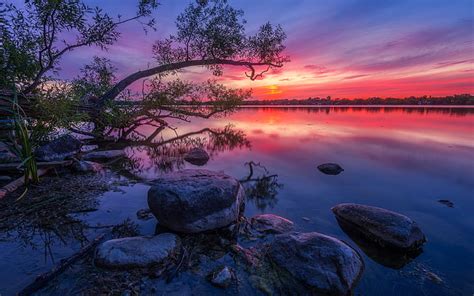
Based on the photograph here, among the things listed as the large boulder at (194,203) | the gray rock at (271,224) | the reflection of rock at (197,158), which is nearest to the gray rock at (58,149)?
the reflection of rock at (197,158)

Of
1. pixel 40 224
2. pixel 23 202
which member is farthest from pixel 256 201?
pixel 23 202

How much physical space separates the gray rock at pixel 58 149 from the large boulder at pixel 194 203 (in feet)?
23.8

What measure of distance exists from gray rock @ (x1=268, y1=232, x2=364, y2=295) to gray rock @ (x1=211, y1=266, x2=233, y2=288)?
2.60 feet

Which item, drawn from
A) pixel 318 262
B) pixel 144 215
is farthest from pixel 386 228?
pixel 144 215

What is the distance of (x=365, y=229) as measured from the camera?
457 cm

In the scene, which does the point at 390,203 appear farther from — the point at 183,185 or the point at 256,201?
the point at 183,185

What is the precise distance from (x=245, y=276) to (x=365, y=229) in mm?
2815

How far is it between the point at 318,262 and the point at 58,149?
10.9m

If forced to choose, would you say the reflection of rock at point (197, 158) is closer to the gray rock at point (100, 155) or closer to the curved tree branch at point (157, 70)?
the gray rock at point (100, 155)

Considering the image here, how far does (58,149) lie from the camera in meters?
9.48

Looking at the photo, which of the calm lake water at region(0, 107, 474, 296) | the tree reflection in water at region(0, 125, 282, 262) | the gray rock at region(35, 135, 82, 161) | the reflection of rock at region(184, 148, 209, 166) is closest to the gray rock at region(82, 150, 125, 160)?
the gray rock at region(35, 135, 82, 161)

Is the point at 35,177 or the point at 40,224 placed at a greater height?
the point at 35,177

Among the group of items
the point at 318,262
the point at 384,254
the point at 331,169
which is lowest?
the point at 384,254

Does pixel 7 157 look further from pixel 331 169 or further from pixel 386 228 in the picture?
pixel 331 169
